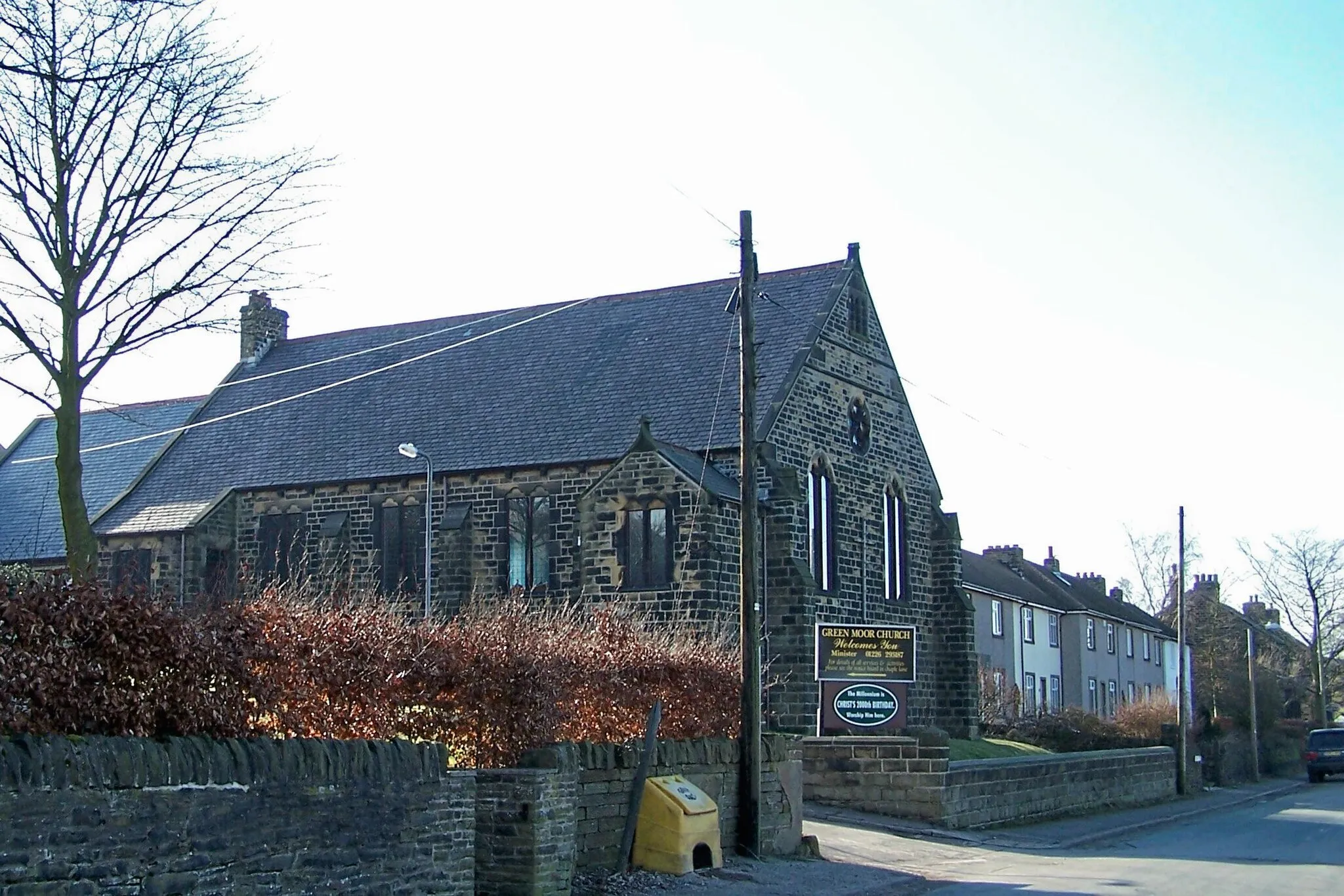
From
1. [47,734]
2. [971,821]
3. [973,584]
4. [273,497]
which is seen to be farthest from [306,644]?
[973,584]

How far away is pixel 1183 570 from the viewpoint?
4475 centimetres

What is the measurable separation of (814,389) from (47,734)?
1040 inches

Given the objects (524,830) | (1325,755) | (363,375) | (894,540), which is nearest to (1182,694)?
(894,540)

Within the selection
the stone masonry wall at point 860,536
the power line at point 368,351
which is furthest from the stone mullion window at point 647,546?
the power line at point 368,351

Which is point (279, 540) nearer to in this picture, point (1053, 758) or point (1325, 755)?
point (1053, 758)

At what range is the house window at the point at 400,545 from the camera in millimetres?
35594

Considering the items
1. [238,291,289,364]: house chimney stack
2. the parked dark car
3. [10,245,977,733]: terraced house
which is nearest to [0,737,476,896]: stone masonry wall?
[10,245,977,733]: terraced house

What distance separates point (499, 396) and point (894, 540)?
1096 cm

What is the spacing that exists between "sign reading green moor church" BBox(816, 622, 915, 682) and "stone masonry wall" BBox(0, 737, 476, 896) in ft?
38.9

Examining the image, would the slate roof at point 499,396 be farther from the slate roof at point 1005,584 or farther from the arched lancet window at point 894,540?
the slate roof at point 1005,584

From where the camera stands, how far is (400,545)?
1412 inches

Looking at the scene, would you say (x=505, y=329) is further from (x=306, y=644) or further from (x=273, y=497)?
(x=306, y=644)

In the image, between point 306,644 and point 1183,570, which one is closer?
point 306,644

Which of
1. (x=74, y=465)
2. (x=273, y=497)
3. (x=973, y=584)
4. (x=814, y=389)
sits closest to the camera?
(x=74, y=465)
